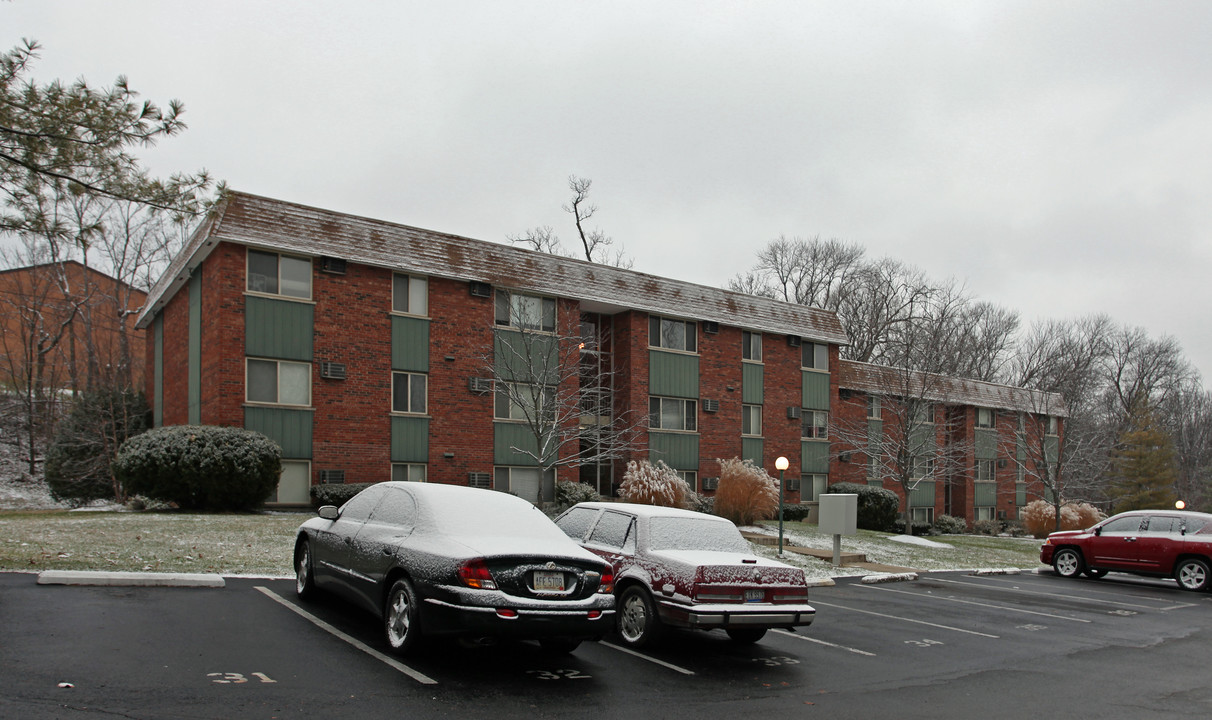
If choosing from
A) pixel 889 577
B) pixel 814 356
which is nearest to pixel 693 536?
pixel 889 577

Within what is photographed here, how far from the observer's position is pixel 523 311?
26062 millimetres

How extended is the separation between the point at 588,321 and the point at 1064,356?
38639mm

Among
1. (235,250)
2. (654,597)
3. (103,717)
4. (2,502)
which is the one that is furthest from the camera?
(2,502)

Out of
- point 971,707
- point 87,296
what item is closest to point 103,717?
point 971,707

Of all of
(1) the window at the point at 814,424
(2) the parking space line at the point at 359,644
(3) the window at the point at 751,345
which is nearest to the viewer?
(2) the parking space line at the point at 359,644

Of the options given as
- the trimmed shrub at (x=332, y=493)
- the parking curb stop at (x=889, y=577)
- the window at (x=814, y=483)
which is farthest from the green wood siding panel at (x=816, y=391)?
the trimmed shrub at (x=332, y=493)

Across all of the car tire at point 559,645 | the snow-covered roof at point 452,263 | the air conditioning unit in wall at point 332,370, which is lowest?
the car tire at point 559,645

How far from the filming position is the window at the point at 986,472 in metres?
43.4

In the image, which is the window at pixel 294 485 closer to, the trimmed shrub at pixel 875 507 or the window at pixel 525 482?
the window at pixel 525 482

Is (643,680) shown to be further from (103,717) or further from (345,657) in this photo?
(103,717)

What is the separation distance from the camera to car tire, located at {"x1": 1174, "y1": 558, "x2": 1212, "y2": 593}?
17.7 m

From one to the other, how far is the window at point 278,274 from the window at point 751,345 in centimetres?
1630

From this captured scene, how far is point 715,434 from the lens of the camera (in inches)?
1246

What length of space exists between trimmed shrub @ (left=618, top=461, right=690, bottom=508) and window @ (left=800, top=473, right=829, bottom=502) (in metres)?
10.0
